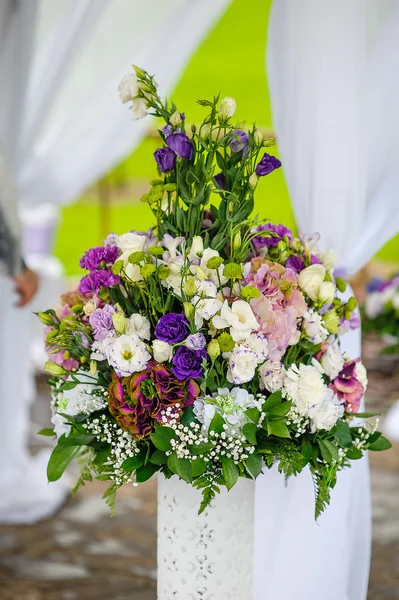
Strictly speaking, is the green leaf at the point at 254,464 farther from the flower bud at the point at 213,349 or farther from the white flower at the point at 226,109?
the white flower at the point at 226,109

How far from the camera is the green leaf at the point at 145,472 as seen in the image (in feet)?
4.90

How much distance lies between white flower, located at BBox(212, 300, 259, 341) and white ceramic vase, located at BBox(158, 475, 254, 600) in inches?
13.4

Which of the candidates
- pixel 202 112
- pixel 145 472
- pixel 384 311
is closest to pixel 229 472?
pixel 145 472

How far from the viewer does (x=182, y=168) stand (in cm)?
155

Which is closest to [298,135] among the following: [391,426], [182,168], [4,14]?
[182,168]

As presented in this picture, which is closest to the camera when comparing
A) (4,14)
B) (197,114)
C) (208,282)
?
(208,282)

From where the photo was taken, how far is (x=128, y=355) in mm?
1448

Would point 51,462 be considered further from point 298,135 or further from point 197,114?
point 197,114

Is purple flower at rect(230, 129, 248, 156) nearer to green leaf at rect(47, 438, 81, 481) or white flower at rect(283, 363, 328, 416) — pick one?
Result: white flower at rect(283, 363, 328, 416)

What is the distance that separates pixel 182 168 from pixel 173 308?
10.1 inches

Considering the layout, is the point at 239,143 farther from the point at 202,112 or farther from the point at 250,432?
the point at 202,112

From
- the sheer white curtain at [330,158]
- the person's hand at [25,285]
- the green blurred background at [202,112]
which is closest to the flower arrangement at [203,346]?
the sheer white curtain at [330,158]

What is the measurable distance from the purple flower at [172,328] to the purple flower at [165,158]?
28 centimetres

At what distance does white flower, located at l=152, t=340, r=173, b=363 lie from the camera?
1445 mm
